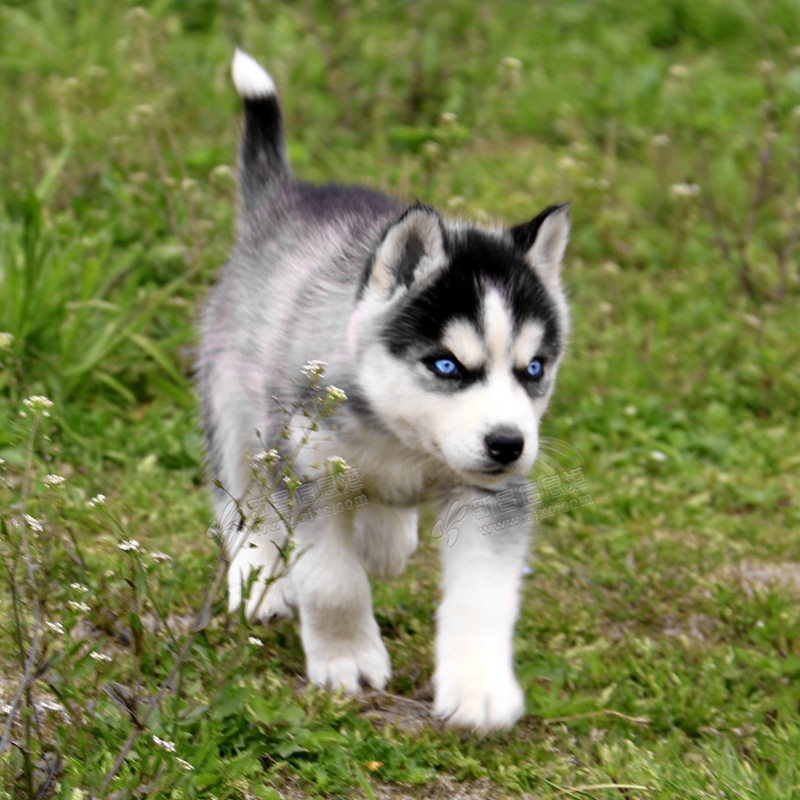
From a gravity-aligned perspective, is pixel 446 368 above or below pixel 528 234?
below

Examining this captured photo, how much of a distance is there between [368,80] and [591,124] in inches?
54.4

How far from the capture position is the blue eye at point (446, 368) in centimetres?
304

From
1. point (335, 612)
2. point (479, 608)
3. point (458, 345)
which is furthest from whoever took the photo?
point (335, 612)

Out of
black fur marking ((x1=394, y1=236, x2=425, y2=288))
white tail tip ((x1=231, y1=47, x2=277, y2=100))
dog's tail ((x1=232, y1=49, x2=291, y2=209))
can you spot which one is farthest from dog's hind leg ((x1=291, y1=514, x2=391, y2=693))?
white tail tip ((x1=231, y1=47, x2=277, y2=100))

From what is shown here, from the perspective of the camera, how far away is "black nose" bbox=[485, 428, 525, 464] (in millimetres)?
2893

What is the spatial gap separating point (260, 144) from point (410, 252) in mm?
1332

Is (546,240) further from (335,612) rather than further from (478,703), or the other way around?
(478,703)

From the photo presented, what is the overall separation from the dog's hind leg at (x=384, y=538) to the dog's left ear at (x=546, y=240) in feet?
2.74

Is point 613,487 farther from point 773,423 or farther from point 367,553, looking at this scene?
point 367,553

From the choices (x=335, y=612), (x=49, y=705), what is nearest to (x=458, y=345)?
(x=335, y=612)

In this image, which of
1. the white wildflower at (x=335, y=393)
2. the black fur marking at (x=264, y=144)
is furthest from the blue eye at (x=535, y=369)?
the black fur marking at (x=264, y=144)

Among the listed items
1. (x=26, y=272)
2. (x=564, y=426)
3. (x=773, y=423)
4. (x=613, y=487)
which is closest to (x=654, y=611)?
(x=613, y=487)

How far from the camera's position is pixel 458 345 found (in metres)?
3.03

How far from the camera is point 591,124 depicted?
735 cm
